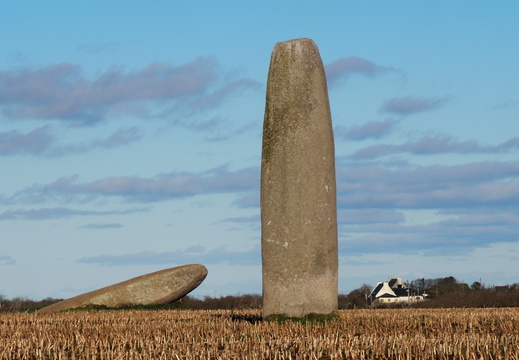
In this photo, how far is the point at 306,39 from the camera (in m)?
17.2

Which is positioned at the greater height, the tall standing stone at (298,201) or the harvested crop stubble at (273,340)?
the tall standing stone at (298,201)

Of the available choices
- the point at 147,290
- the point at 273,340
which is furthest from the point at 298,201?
the point at 147,290

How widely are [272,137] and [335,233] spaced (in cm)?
246

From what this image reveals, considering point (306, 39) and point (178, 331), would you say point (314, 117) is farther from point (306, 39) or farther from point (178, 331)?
point (178, 331)

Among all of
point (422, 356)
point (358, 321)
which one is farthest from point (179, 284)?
point (422, 356)

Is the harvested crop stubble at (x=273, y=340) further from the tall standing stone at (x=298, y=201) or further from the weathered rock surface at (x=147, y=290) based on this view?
the weathered rock surface at (x=147, y=290)

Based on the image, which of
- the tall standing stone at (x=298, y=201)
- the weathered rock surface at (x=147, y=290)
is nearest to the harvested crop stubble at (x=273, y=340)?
the tall standing stone at (x=298, y=201)

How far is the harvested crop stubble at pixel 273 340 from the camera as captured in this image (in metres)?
11.1

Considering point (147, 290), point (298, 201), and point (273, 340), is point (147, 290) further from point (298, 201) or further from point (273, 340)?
point (273, 340)

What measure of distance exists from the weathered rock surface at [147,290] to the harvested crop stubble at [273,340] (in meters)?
12.8

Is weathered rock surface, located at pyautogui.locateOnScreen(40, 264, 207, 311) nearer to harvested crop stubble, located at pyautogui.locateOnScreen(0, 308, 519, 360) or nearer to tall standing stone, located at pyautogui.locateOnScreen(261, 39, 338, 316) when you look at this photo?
harvested crop stubble, located at pyautogui.locateOnScreen(0, 308, 519, 360)

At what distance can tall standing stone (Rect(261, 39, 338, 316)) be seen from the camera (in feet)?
52.7

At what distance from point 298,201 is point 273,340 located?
415 cm

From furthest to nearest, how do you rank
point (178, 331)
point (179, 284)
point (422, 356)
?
point (179, 284) → point (178, 331) → point (422, 356)
